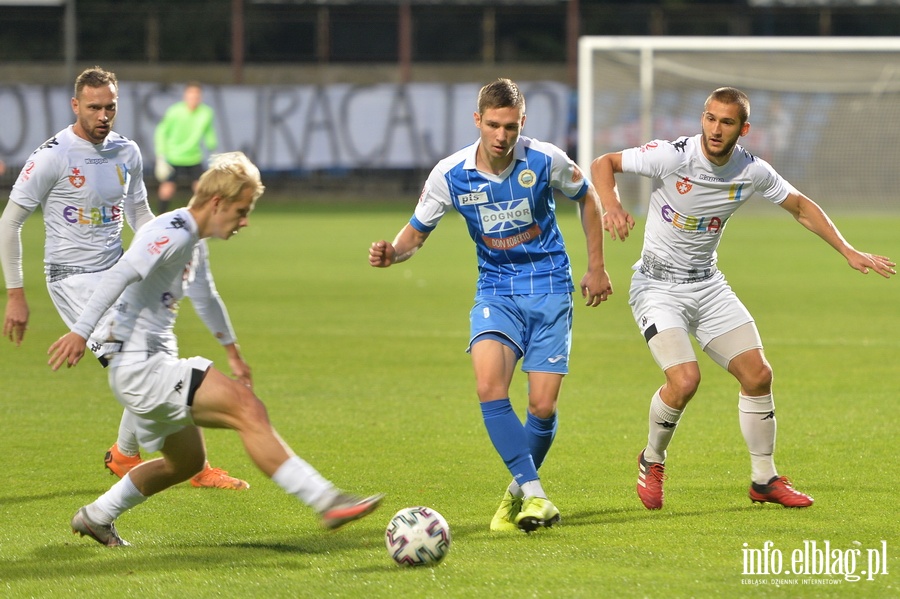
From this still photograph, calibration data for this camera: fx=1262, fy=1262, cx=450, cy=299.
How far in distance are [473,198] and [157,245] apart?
1633 mm

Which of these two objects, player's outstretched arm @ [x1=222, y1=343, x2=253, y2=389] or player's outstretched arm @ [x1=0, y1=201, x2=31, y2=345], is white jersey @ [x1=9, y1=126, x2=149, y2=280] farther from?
player's outstretched arm @ [x1=222, y1=343, x2=253, y2=389]

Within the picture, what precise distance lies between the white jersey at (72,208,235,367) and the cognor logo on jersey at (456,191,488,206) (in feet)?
Result: 4.29

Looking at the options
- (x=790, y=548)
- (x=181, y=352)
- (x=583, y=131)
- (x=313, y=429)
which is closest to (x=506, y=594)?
(x=790, y=548)

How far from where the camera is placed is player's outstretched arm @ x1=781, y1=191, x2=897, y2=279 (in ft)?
19.9

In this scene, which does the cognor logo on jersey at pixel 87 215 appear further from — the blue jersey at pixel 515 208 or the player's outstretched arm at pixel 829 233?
the player's outstretched arm at pixel 829 233

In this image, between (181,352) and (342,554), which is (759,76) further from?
(342,554)

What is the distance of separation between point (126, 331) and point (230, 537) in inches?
42.9

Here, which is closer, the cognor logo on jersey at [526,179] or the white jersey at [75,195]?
the cognor logo on jersey at [526,179]

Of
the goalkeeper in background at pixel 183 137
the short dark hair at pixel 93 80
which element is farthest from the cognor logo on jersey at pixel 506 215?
the goalkeeper in background at pixel 183 137

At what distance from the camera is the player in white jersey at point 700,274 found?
6.05 metres

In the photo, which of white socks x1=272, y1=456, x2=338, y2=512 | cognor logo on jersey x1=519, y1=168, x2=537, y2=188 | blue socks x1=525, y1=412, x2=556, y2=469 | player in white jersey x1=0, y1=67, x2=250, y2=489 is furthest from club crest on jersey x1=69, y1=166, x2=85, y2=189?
blue socks x1=525, y1=412, x2=556, y2=469

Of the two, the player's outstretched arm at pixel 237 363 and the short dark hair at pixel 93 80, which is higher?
the short dark hair at pixel 93 80

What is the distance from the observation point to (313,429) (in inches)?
314

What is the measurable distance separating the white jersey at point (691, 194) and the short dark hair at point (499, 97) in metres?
0.86
